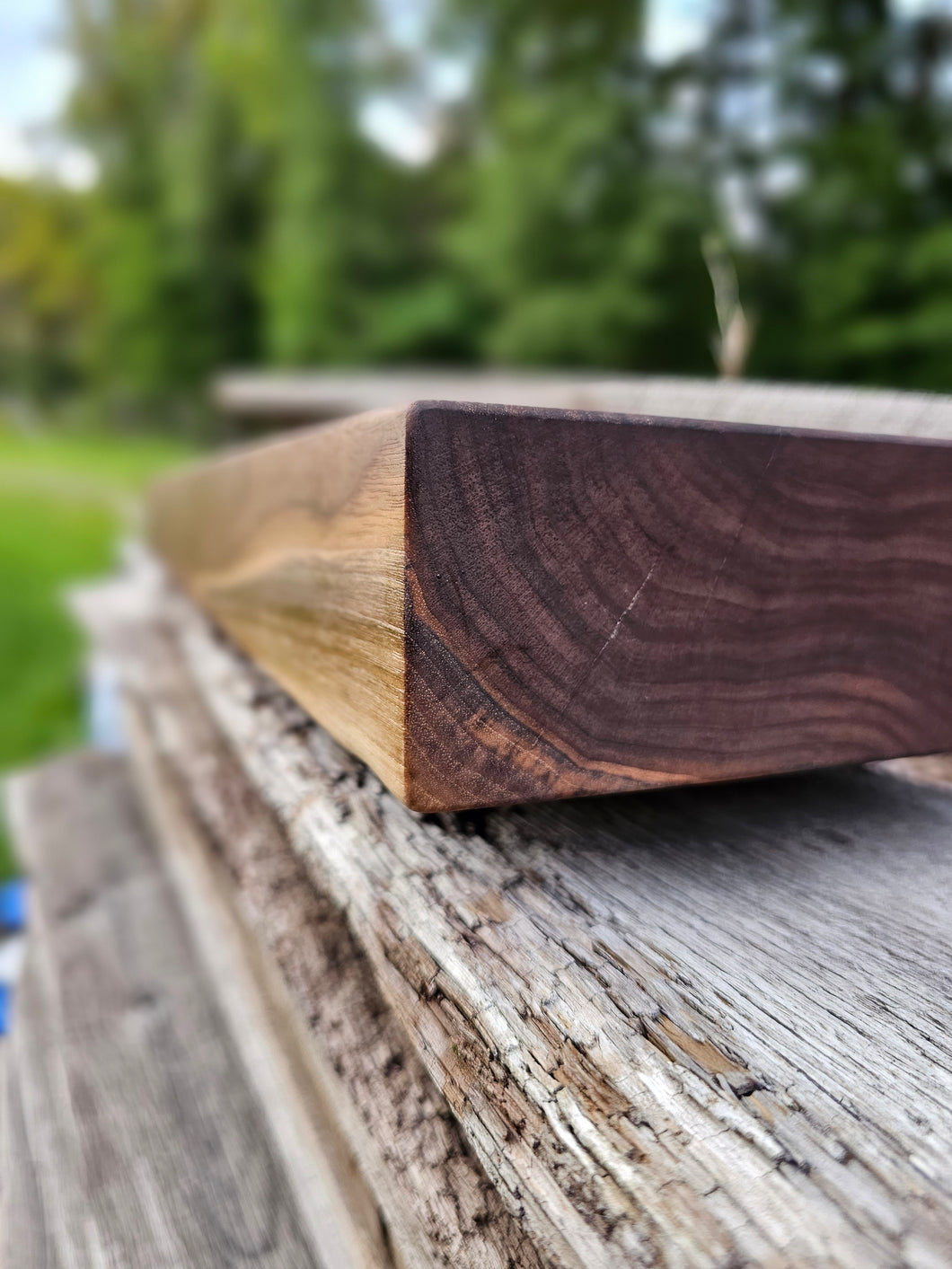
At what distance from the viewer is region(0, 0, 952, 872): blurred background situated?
1121cm

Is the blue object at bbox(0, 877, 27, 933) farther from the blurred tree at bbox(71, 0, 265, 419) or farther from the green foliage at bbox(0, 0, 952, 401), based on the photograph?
the blurred tree at bbox(71, 0, 265, 419)

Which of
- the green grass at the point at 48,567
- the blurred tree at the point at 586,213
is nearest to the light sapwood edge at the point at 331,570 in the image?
the green grass at the point at 48,567

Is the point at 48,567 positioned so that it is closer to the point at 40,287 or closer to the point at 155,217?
the point at 155,217

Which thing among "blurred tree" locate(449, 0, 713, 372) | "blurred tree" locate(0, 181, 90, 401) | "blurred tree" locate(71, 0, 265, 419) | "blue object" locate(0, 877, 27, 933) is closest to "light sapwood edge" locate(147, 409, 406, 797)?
"blue object" locate(0, 877, 27, 933)

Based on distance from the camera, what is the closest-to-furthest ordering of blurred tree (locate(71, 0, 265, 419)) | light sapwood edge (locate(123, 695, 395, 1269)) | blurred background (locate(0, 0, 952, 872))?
light sapwood edge (locate(123, 695, 395, 1269)), blurred background (locate(0, 0, 952, 872)), blurred tree (locate(71, 0, 265, 419))

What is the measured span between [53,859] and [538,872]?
3.88 ft

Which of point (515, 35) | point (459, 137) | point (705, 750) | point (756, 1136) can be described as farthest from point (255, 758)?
point (459, 137)

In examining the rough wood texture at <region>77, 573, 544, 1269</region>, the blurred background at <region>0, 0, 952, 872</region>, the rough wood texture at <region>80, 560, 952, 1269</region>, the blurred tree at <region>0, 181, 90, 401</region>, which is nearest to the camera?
the rough wood texture at <region>80, 560, 952, 1269</region>

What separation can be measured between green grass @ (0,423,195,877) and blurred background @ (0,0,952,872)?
0.16 feet

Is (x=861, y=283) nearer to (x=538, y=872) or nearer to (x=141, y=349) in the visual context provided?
(x=538, y=872)

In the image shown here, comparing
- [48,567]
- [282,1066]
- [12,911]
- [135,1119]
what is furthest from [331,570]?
[48,567]

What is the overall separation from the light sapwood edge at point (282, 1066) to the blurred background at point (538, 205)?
466 cm

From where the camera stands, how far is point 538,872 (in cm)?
65

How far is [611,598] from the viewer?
58 centimetres
